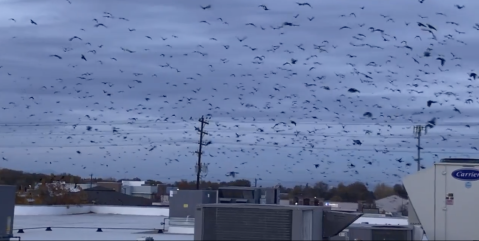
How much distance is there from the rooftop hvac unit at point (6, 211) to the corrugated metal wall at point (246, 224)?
10.0 m

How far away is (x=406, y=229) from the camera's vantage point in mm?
24703

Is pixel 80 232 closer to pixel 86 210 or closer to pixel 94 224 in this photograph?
pixel 94 224

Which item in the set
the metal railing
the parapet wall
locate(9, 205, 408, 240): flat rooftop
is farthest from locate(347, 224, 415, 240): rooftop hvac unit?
the parapet wall

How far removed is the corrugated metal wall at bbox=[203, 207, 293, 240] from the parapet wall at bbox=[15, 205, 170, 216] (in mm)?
32494

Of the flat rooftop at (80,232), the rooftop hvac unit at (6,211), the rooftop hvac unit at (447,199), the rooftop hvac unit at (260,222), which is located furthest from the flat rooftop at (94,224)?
the rooftop hvac unit at (447,199)

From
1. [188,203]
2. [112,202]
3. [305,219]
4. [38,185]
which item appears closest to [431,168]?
[305,219]

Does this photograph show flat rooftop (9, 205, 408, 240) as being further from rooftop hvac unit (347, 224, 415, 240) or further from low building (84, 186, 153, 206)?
low building (84, 186, 153, 206)

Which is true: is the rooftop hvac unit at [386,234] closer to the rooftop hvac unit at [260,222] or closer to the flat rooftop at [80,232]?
the rooftop hvac unit at [260,222]

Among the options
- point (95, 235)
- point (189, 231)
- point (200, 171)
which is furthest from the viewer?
point (200, 171)

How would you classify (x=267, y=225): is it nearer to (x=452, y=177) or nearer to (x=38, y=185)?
(x=452, y=177)

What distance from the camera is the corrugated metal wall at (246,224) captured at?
2438 centimetres

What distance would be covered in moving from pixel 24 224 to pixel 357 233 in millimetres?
25806

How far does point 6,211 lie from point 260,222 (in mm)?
12344

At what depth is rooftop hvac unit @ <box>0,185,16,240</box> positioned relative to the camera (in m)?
30.3
